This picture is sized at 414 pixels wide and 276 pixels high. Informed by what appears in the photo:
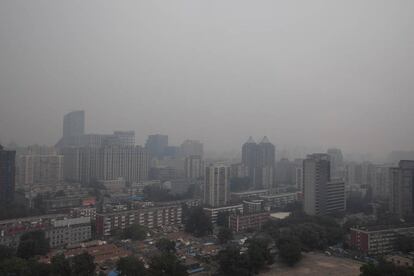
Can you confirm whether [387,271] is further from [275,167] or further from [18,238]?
[275,167]

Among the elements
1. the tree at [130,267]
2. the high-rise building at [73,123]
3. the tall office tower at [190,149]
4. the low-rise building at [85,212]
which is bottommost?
the low-rise building at [85,212]

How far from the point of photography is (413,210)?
800 centimetres

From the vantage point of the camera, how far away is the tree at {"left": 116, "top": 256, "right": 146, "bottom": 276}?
3953 millimetres

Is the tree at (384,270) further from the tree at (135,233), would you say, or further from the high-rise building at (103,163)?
the high-rise building at (103,163)

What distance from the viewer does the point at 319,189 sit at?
8.72 meters

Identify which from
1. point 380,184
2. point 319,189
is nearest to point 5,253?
point 319,189

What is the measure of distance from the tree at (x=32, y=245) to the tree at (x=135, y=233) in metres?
1.34

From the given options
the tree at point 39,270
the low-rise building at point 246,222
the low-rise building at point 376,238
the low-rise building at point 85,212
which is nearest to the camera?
the tree at point 39,270

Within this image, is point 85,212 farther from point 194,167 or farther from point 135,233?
point 194,167

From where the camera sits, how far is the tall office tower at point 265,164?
1382 centimetres

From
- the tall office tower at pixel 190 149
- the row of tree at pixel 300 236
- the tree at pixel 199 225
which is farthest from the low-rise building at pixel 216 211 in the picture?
the tall office tower at pixel 190 149

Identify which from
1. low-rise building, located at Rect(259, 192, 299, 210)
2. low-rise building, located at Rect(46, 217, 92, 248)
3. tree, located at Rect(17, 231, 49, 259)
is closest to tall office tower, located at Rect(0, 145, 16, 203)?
low-rise building, located at Rect(46, 217, 92, 248)

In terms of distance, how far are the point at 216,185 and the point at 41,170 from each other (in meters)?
5.73

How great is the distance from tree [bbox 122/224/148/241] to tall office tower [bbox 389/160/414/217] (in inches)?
224
